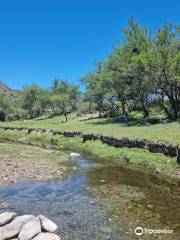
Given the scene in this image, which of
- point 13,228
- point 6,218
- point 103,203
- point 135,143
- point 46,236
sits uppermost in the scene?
point 135,143

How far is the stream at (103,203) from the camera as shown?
15.6 m

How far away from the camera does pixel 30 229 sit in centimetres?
1396

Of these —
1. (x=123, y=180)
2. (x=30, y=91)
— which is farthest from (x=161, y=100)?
(x=30, y=91)

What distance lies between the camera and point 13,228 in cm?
1438

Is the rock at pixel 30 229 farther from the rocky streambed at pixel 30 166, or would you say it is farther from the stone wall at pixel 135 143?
the stone wall at pixel 135 143

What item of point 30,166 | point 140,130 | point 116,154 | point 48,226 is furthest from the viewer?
point 140,130

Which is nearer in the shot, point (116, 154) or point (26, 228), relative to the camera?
point (26, 228)

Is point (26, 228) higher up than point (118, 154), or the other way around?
point (118, 154)

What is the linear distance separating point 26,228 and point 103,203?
21.5 ft

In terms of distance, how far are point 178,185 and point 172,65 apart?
34.2 meters

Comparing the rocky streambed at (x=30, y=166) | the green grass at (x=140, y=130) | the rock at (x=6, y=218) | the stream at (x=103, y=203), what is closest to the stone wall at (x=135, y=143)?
the green grass at (x=140, y=130)

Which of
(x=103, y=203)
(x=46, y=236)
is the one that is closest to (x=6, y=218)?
(x=46, y=236)

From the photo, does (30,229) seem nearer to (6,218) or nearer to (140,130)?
(6,218)

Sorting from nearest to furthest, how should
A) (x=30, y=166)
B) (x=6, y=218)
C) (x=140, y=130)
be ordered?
(x=6, y=218) < (x=30, y=166) < (x=140, y=130)
